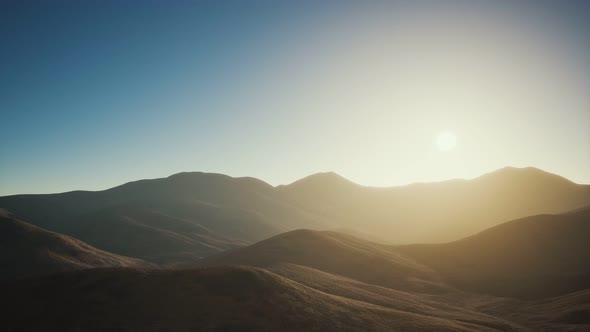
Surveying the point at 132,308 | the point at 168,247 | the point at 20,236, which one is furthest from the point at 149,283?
the point at 168,247

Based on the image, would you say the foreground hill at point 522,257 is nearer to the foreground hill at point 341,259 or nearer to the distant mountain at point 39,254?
the foreground hill at point 341,259

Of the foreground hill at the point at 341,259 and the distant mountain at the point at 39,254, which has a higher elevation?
the foreground hill at the point at 341,259

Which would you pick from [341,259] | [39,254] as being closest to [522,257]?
[341,259]

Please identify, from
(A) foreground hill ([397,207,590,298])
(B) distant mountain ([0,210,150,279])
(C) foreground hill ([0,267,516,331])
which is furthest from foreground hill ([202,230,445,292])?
(B) distant mountain ([0,210,150,279])

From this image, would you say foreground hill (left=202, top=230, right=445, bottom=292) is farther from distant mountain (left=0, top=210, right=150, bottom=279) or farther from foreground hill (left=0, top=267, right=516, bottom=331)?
distant mountain (left=0, top=210, right=150, bottom=279)

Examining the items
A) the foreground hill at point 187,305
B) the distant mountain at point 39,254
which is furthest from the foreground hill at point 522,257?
the distant mountain at point 39,254

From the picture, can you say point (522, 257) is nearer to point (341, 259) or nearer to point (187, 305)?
point (341, 259)
